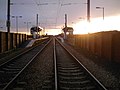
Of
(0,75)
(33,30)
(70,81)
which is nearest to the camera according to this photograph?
(70,81)

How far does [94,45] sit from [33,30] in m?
47.6

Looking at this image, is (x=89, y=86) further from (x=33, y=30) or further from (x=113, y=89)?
(x=33, y=30)

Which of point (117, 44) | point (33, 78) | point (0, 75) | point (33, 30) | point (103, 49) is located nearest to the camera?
point (33, 78)

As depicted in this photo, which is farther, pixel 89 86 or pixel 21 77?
pixel 21 77

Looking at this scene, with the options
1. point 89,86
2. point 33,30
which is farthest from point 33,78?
point 33,30

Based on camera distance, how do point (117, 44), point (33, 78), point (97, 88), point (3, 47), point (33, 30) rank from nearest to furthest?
point (97, 88) < point (33, 78) < point (117, 44) < point (3, 47) < point (33, 30)

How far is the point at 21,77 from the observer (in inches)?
444

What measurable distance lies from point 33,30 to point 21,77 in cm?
5931

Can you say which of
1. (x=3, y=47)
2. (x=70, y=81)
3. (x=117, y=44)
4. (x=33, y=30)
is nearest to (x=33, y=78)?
(x=70, y=81)

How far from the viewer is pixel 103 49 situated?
1986cm

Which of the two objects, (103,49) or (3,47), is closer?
(103,49)

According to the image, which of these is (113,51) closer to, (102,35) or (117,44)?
(117,44)

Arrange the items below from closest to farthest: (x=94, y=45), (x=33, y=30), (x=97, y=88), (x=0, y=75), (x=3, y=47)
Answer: (x=97, y=88) < (x=0, y=75) < (x=94, y=45) < (x=3, y=47) < (x=33, y=30)

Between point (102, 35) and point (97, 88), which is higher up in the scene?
point (102, 35)
